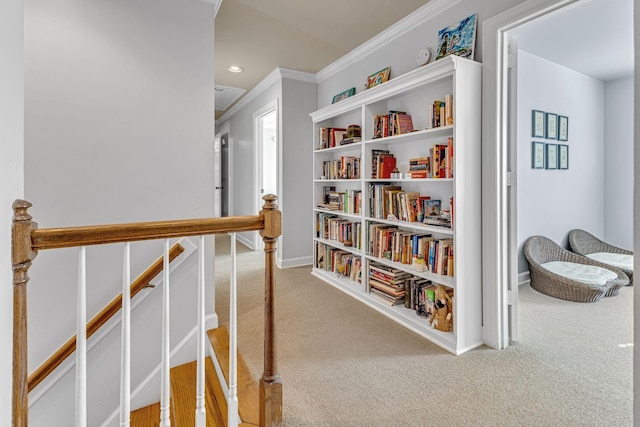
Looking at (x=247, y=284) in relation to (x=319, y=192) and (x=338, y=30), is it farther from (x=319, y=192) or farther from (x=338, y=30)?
(x=338, y=30)

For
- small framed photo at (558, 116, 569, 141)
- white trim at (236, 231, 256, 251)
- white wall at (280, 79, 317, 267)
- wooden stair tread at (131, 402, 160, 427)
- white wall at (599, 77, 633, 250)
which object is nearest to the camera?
wooden stair tread at (131, 402, 160, 427)

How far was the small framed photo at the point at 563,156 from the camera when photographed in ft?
12.3

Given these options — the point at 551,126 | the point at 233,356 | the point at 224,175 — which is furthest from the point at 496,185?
the point at 224,175

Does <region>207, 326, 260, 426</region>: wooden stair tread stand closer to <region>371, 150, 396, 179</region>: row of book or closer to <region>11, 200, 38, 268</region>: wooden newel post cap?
<region>11, 200, 38, 268</region>: wooden newel post cap

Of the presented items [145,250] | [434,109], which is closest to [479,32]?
[434,109]

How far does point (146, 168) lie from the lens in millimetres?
2203

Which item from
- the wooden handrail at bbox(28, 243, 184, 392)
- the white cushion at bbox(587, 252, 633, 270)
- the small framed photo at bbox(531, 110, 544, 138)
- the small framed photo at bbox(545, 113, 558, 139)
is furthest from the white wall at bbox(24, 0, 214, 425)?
the white cushion at bbox(587, 252, 633, 270)

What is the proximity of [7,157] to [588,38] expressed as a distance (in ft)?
13.9

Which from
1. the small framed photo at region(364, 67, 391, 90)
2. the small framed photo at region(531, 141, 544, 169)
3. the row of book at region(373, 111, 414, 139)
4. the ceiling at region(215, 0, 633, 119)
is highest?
the ceiling at region(215, 0, 633, 119)

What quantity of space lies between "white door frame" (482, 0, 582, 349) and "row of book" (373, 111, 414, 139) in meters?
0.66

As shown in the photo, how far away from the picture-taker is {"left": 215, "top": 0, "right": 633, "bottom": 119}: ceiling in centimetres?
259

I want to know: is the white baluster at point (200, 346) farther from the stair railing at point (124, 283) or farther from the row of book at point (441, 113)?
the row of book at point (441, 113)

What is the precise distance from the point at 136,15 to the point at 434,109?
212 centimetres

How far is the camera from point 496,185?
2.07m
